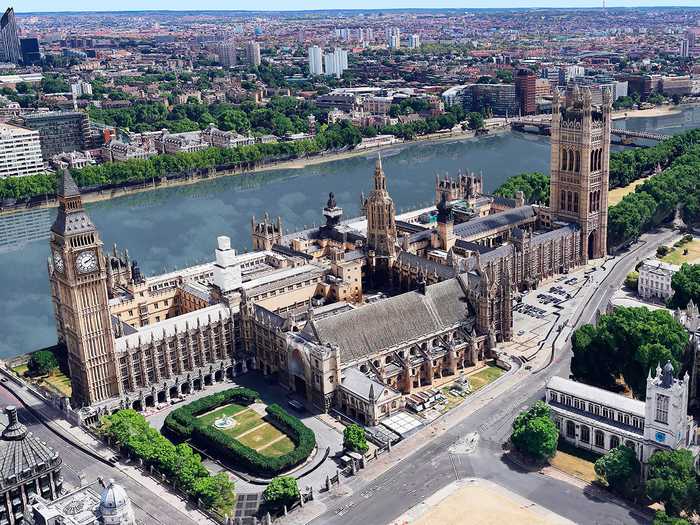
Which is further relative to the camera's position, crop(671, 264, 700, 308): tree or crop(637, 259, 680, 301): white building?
crop(637, 259, 680, 301): white building

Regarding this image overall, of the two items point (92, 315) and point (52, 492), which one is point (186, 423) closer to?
point (92, 315)

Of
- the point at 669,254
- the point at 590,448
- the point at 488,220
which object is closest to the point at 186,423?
the point at 590,448

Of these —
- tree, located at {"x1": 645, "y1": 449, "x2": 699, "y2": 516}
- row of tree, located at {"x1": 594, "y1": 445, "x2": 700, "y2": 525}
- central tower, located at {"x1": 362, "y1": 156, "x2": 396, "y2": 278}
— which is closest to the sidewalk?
row of tree, located at {"x1": 594, "y1": 445, "x2": 700, "y2": 525}

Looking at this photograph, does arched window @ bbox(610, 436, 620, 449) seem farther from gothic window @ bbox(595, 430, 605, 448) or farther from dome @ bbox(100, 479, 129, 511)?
dome @ bbox(100, 479, 129, 511)

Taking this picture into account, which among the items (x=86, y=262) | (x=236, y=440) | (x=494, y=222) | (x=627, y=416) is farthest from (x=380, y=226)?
(x=627, y=416)

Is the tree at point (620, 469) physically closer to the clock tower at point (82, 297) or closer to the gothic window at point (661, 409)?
the gothic window at point (661, 409)
